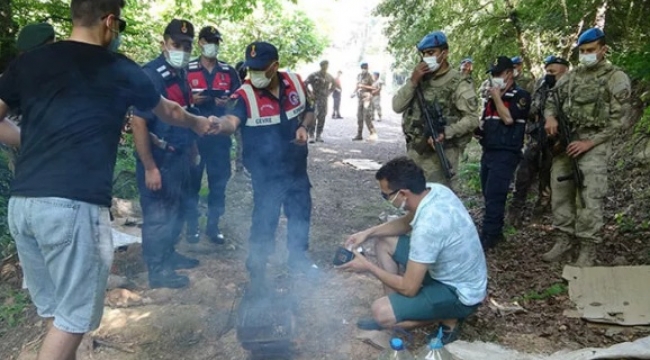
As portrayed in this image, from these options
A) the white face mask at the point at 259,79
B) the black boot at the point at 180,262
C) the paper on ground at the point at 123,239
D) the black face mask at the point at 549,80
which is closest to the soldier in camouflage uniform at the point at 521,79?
the black face mask at the point at 549,80

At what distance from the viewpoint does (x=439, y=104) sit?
14.3 ft

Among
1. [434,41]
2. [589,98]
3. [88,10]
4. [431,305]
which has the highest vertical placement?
[434,41]

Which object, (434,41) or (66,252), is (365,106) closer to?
(434,41)

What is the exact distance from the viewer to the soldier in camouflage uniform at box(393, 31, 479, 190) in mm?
4250

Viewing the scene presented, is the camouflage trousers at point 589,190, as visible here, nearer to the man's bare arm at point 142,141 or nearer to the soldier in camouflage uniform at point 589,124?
the soldier in camouflage uniform at point 589,124

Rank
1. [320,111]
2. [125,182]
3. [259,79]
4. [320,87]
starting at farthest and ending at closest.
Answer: [320,111] < [320,87] < [125,182] < [259,79]

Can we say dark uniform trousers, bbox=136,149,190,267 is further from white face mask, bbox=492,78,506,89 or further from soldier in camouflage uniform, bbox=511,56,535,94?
soldier in camouflage uniform, bbox=511,56,535,94

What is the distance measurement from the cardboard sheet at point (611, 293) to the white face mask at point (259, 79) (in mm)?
2968

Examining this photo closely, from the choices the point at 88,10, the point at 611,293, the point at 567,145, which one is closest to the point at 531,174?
the point at 567,145

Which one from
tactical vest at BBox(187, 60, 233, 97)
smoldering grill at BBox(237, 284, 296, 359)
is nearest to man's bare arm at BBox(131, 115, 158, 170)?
smoldering grill at BBox(237, 284, 296, 359)

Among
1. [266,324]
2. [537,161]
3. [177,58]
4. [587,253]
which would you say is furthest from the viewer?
[537,161]

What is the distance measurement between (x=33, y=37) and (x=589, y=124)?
453 cm

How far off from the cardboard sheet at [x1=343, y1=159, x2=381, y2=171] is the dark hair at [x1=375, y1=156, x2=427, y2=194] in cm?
632

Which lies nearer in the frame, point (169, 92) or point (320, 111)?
point (169, 92)
